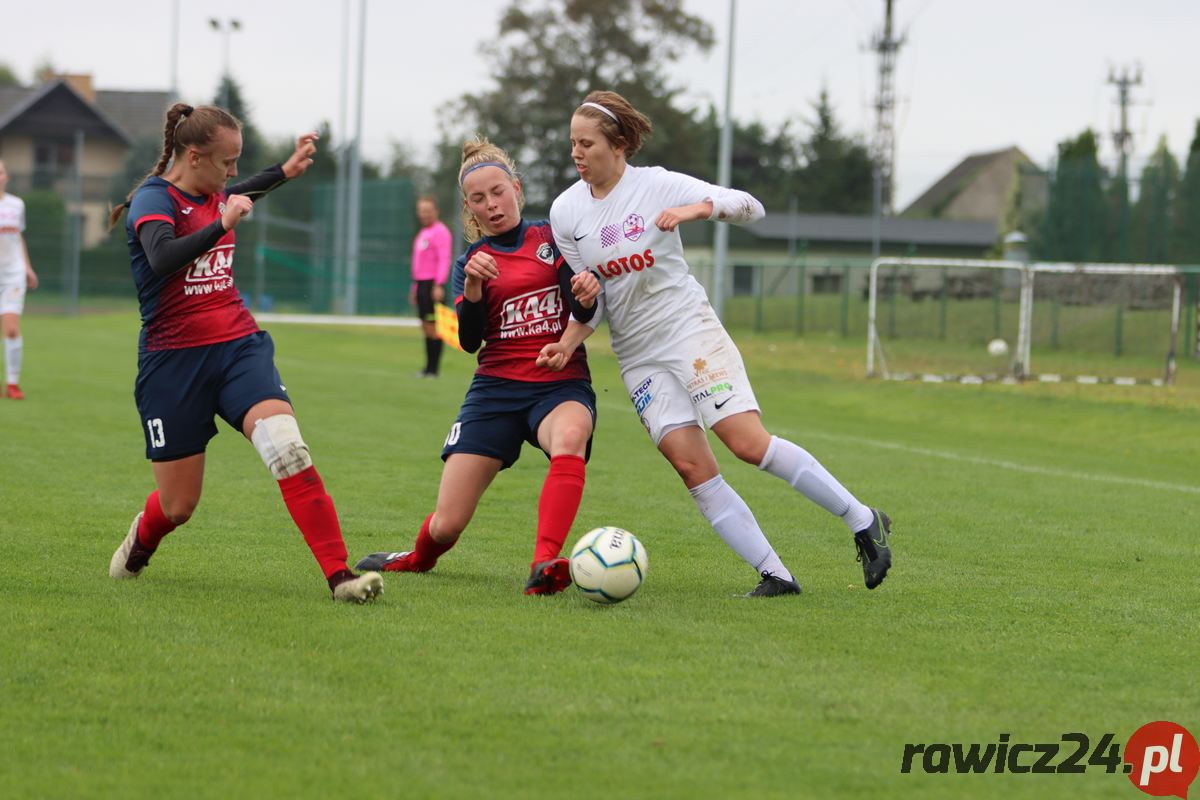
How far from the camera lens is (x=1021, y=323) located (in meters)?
21.6

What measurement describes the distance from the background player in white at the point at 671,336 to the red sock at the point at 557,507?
408 millimetres

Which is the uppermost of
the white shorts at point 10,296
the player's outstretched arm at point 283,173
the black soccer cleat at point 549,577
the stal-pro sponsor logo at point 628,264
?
the player's outstretched arm at point 283,173

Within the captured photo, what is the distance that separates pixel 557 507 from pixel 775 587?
37.2 inches

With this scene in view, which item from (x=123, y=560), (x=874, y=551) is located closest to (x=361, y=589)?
(x=123, y=560)

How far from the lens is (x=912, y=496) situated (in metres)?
9.67

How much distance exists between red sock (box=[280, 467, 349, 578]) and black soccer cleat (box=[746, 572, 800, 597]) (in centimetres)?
165

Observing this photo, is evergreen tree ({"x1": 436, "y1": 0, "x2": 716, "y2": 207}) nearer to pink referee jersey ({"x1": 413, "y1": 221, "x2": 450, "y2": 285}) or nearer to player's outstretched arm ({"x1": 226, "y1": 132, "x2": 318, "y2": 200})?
pink referee jersey ({"x1": 413, "y1": 221, "x2": 450, "y2": 285})

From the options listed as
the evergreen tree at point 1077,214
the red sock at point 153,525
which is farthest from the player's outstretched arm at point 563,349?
the evergreen tree at point 1077,214

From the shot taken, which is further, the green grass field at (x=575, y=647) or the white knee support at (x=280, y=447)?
the white knee support at (x=280, y=447)

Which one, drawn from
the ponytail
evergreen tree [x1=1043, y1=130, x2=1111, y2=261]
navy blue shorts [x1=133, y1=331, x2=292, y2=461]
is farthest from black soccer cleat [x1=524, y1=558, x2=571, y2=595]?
evergreen tree [x1=1043, y1=130, x2=1111, y2=261]

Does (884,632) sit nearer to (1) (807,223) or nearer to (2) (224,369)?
(2) (224,369)

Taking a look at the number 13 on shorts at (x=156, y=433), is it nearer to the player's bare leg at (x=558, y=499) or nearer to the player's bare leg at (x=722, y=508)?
the player's bare leg at (x=558, y=499)

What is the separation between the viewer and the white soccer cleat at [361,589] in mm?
5559

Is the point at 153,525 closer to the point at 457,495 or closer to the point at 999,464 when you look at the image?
the point at 457,495
